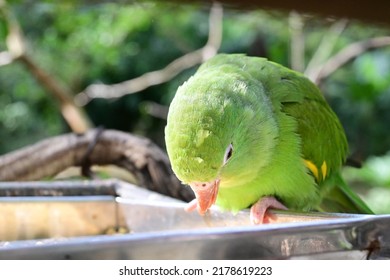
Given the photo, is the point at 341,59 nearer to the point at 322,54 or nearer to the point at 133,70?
the point at 322,54

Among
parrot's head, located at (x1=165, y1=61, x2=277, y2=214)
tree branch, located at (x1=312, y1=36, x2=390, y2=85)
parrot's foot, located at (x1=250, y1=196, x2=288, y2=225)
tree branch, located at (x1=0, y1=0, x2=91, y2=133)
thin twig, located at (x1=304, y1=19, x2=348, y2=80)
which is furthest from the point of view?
thin twig, located at (x1=304, y1=19, x2=348, y2=80)

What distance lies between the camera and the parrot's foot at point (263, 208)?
1521mm

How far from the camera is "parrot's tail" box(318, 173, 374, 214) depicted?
1.96m

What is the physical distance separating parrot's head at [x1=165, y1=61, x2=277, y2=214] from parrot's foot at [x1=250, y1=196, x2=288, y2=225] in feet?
0.27

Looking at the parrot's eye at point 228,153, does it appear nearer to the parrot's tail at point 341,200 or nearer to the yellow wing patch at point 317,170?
the yellow wing patch at point 317,170

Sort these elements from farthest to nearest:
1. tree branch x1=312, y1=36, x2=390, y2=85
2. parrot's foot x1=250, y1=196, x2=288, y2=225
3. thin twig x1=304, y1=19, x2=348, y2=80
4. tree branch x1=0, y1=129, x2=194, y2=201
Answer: thin twig x1=304, y1=19, x2=348, y2=80
tree branch x1=312, y1=36, x2=390, y2=85
tree branch x1=0, y1=129, x2=194, y2=201
parrot's foot x1=250, y1=196, x2=288, y2=225

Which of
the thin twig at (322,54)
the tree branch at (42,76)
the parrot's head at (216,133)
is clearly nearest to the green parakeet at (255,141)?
the parrot's head at (216,133)

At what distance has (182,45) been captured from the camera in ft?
18.8

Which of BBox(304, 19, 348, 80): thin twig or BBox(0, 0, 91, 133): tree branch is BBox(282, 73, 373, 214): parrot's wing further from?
BBox(304, 19, 348, 80): thin twig

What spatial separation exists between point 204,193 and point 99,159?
113 cm

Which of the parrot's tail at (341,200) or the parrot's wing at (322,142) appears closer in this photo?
the parrot's wing at (322,142)

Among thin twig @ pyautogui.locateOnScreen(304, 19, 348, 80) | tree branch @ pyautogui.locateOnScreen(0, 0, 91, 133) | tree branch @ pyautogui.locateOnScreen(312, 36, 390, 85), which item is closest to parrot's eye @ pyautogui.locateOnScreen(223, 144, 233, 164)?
tree branch @ pyautogui.locateOnScreen(0, 0, 91, 133)

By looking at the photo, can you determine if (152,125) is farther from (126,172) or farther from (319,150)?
(319,150)

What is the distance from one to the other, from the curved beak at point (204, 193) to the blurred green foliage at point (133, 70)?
438 cm
